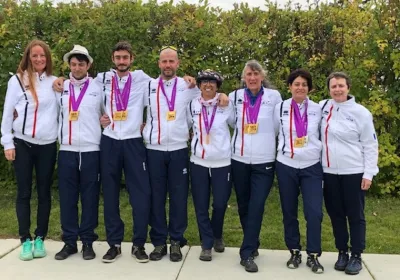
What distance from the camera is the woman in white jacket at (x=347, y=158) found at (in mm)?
4500

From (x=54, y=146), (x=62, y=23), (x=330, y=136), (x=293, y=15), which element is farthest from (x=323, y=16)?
(x=54, y=146)

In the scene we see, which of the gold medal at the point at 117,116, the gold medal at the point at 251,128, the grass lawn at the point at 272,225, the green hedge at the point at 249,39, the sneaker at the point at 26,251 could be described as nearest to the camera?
the gold medal at the point at 251,128

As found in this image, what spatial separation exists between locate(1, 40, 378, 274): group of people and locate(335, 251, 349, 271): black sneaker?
1 centimetres

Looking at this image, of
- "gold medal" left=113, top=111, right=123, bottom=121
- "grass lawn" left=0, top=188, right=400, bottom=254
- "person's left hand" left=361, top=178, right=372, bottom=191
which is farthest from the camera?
"grass lawn" left=0, top=188, right=400, bottom=254

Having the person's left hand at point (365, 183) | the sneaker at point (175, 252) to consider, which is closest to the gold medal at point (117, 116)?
the sneaker at point (175, 252)

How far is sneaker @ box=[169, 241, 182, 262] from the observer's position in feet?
16.2

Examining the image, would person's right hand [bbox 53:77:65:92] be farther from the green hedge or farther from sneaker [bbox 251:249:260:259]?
sneaker [bbox 251:249:260:259]

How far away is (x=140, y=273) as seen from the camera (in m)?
4.62

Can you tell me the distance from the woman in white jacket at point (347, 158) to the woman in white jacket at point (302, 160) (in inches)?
4.2

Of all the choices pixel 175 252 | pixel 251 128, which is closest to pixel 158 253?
pixel 175 252

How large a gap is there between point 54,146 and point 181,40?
311 cm

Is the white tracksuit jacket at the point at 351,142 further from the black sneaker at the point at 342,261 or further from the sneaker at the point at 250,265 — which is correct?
the sneaker at the point at 250,265

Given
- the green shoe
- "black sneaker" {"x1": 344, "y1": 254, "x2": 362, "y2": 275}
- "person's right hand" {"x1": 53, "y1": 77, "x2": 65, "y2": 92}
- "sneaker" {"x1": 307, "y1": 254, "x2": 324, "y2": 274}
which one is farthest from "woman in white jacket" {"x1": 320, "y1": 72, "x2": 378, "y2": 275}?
the green shoe

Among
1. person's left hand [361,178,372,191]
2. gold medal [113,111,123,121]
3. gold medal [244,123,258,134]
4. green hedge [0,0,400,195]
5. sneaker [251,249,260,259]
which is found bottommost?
sneaker [251,249,260,259]
